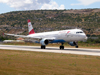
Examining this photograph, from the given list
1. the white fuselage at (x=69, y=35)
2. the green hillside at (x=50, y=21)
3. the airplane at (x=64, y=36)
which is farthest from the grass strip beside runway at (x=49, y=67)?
the green hillside at (x=50, y=21)

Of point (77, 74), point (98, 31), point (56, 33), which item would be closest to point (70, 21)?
point (98, 31)

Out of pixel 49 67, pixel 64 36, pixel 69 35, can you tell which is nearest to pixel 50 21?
pixel 64 36

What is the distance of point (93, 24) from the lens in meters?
132

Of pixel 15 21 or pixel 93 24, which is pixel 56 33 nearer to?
pixel 93 24

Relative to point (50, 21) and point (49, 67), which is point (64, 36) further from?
point (50, 21)

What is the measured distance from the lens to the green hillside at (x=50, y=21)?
133625 mm

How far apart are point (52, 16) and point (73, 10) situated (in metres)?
26.6

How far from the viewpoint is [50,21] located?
522ft

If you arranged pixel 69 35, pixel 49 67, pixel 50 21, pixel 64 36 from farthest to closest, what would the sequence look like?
pixel 50 21
pixel 64 36
pixel 69 35
pixel 49 67

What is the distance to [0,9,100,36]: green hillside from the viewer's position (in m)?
134

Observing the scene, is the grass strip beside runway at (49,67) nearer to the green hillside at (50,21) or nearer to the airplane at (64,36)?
the airplane at (64,36)

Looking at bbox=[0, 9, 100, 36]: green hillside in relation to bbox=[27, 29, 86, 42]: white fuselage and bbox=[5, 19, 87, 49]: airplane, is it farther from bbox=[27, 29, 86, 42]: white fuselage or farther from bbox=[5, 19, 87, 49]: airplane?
bbox=[27, 29, 86, 42]: white fuselage

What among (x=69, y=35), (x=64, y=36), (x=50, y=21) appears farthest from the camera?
(x=50, y=21)

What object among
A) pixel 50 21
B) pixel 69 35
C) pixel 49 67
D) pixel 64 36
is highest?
pixel 50 21
